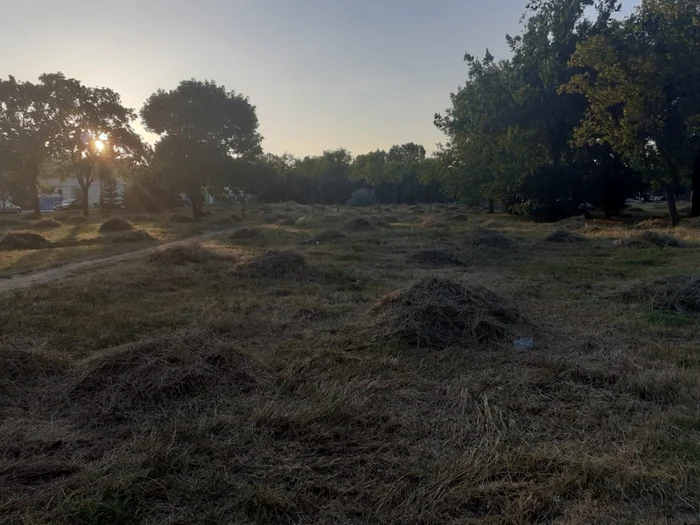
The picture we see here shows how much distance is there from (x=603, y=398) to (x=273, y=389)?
295 cm

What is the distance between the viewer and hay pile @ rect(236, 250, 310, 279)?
39.1ft

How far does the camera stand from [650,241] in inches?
663

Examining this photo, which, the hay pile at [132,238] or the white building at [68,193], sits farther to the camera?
the white building at [68,193]

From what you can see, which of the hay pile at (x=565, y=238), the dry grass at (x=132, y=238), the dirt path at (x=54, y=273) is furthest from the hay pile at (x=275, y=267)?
the hay pile at (x=565, y=238)

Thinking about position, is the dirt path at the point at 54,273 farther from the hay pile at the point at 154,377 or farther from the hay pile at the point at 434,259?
the hay pile at the point at 434,259

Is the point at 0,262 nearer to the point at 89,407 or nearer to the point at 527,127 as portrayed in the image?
the point at 89,407

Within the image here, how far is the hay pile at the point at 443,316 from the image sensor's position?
6.64 metres

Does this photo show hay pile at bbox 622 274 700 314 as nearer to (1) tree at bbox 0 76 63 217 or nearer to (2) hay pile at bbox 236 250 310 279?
(2) hay pile at bbox 236 250 310 279

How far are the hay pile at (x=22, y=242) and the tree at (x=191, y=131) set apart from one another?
16.6m

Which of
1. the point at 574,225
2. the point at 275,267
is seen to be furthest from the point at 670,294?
the point at 574,225

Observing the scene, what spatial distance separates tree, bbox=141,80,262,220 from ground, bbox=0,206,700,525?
28.1 metres

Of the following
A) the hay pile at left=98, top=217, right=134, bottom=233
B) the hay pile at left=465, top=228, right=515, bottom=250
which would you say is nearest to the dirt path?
the hay pile at left=98, top=217, right=134, bottom=233

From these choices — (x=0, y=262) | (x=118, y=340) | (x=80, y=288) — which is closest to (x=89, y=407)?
(x=118, y=340)

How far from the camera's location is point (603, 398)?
4.84 m
